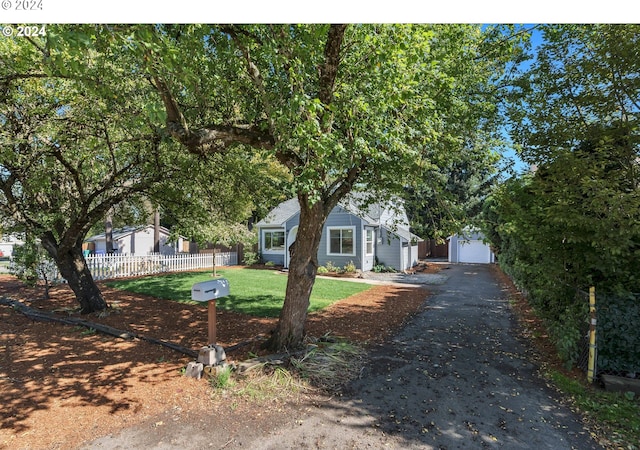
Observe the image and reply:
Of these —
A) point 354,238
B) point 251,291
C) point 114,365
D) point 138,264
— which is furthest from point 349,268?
point 114,365

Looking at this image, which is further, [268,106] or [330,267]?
[330,267]

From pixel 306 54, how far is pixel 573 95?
4838 millimetres

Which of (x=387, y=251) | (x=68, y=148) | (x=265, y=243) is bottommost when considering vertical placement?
(x=387, y=251)

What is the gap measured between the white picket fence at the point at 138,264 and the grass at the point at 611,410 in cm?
1577

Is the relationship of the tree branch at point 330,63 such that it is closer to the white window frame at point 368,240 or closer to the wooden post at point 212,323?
the wooden post at point 212,323

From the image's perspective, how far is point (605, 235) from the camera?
4.36 metres

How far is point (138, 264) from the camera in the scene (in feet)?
54.4

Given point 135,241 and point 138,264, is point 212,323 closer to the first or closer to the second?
point 138,264

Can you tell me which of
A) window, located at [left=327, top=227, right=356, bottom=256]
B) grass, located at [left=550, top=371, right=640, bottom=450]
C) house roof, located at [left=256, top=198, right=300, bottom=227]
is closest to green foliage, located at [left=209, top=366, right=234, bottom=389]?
grass, located at [left=550, top=371, right=640, bottom=450]

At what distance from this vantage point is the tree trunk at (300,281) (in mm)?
5574

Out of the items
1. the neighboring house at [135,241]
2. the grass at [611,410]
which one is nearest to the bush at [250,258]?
the neighboring house at [135,241]

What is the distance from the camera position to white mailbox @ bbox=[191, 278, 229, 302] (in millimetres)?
4789

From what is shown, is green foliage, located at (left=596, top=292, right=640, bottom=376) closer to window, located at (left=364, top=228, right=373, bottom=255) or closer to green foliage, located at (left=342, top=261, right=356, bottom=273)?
green foliage, located at (left=342, top=261, right=356, bottom=273)

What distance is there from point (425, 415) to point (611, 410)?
7.13ft
